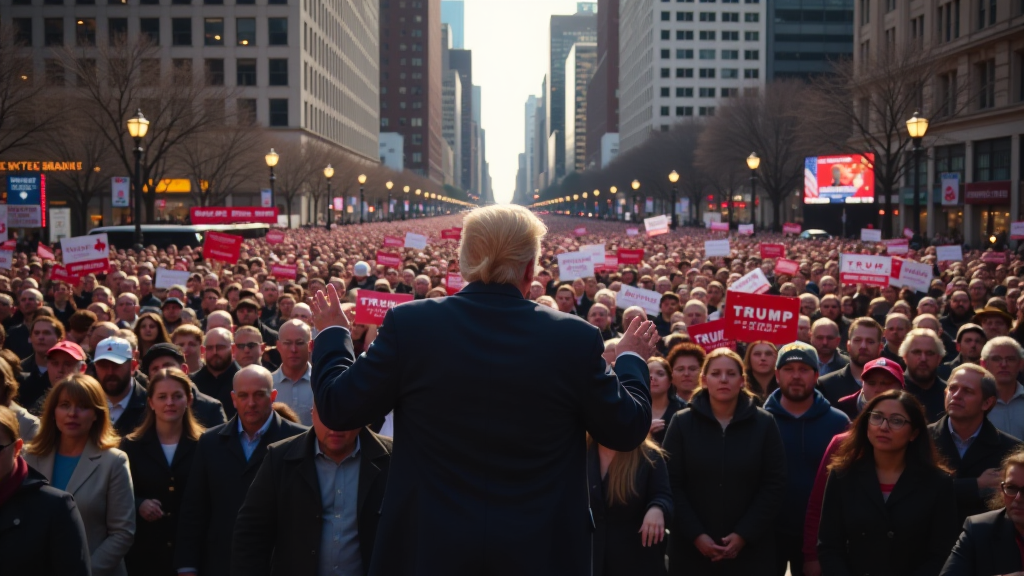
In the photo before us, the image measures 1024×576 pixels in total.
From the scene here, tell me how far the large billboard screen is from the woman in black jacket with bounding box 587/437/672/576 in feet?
202

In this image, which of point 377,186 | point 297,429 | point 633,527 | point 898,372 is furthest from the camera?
point 377,186

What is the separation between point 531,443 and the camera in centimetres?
359

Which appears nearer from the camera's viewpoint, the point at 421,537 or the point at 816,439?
the point at 421,537

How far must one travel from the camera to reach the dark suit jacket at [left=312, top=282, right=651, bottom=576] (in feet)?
11.6

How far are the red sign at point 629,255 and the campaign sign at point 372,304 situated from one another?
15.4 m

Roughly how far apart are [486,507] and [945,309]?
49.9 feet

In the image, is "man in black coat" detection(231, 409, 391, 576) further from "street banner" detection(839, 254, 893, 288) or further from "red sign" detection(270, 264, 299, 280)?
"red sign" detection(270, 264, 299, 280)

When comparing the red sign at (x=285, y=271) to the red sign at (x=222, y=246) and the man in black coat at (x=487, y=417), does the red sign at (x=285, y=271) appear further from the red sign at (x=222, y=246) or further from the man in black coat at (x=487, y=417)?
the man in black coat at (x=487, y=417)

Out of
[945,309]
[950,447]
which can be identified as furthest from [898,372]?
[945,309]

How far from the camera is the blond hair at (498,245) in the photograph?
147 inches

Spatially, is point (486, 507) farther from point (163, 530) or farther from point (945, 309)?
point (945, 309)

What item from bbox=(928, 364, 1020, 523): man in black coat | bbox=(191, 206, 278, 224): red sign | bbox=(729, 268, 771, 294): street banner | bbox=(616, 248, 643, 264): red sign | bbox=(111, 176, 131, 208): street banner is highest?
bbox=(111, 176, 131, 208): street banner

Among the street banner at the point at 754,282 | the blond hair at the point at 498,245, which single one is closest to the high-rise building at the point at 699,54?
the street banner at the point at 754,282

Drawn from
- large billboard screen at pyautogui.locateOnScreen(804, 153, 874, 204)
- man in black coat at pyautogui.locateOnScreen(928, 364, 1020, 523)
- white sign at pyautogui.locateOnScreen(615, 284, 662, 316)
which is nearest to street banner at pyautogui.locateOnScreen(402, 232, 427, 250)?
white sign at pyautogui.locateOnScreen(615, 284, 662, 316)
